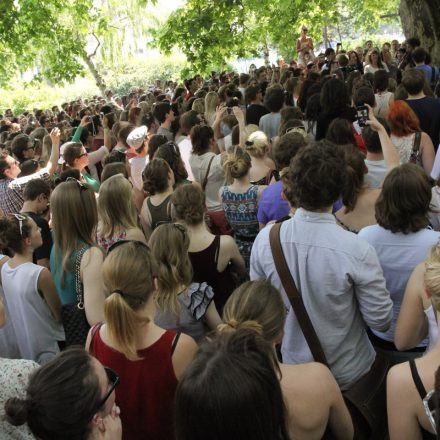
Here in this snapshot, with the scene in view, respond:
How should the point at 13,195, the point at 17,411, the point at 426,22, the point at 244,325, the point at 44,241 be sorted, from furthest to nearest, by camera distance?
the point at 426,22, the point at 13,195, the point at 44,241, the point at 244,325, the point at 17,411

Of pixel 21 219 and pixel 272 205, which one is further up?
pixel 21 219

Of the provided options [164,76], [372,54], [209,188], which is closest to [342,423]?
[209,188]

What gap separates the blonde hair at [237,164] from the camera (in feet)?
14.0

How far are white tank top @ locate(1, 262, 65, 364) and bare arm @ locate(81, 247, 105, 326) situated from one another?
0.28 metres

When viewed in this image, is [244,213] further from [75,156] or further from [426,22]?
[426,22]

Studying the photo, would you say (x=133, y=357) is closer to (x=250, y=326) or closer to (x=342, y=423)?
(x=250, y=326)

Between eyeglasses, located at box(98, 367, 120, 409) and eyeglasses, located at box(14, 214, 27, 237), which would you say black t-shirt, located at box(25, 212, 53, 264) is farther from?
eyeglasses, located at box(98, 367, 120, 409)

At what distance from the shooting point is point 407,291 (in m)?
2.49

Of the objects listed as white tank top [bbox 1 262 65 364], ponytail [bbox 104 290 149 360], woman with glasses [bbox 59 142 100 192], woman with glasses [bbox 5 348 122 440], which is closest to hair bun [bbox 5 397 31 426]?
woman with glasses [bbox 5 348 122 440]

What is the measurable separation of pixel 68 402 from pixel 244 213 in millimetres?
2867

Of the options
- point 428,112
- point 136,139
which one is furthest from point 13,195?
point 428,112

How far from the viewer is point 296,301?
2.66 meters

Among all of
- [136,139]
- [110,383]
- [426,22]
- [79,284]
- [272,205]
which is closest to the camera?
[110,383]

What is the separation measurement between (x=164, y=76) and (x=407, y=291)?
41.9 metres
